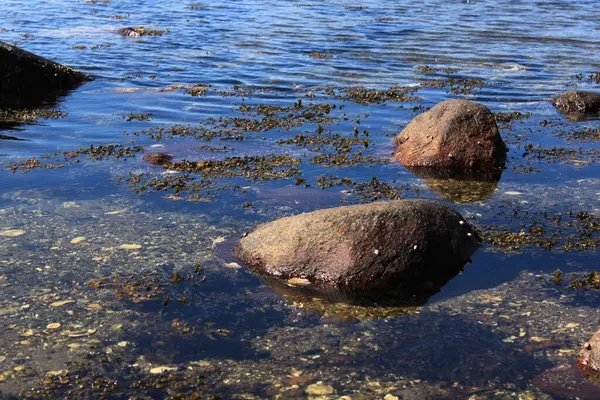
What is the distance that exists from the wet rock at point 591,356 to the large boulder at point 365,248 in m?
2.26

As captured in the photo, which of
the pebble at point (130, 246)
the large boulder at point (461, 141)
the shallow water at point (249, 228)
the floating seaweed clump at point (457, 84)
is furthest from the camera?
the floating seaweed clump at point (457, 84)

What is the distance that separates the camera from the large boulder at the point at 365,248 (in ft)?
30.3

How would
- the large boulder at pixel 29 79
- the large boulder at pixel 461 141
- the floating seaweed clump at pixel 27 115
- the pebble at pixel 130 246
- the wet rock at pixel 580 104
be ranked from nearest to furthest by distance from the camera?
the pebble at pixel 130 246 → the large boulder at pixel 461 141 → the floating seaweed clump at pixel 27 115 → the wet rock at pixel 580 104 → the large boulder at pixel 29 79

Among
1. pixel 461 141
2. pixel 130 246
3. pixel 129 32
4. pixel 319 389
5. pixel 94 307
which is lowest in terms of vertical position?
pixel 319 389

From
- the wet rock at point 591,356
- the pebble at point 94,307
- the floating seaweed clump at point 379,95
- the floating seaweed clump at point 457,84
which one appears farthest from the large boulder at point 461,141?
the pebble at point 94,307

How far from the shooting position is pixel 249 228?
11086 mm

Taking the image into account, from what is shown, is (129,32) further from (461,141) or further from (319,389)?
(319,389)

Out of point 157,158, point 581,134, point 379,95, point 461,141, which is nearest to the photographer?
point 461,141

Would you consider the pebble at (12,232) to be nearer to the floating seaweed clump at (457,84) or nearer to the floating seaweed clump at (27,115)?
the floating seaweed clump at (27,115)

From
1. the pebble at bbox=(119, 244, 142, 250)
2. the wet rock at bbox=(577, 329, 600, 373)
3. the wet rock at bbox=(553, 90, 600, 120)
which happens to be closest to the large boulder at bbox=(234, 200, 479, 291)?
the pebble at bbox=(119, 244, 142, 250)

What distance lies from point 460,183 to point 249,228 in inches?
169

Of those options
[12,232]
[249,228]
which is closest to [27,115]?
[12,232]

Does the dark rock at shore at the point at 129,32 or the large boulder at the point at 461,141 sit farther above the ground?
the dark rock at shore at the point at 129,32

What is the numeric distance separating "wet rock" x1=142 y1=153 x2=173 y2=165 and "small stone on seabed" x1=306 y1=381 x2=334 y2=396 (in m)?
7.87
